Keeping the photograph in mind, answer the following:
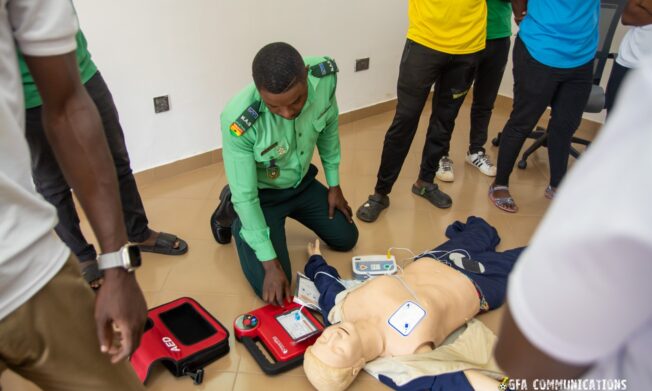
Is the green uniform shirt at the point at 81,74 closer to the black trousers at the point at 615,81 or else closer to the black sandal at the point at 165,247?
the black sandal at the point at 165,247

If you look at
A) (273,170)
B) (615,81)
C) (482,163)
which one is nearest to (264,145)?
(273,170)

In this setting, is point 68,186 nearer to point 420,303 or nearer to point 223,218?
point 223,218

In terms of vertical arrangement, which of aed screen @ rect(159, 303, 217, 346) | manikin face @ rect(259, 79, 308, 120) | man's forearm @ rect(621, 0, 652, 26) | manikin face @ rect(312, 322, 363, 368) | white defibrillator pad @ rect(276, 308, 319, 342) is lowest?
aed screen @ rect(159, 303, 217, 346)

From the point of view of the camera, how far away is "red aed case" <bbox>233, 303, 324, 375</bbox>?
1527mm

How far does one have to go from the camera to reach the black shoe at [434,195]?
246cm

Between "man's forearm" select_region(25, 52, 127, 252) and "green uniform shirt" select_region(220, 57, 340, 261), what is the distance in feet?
2.45

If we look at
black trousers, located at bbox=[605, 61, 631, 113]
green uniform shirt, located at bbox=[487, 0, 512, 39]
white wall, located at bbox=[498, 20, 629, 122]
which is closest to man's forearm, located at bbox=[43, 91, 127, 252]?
green uniform shirt, located at bbox=[487, 0, 512, 39]

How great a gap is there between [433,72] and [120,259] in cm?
169

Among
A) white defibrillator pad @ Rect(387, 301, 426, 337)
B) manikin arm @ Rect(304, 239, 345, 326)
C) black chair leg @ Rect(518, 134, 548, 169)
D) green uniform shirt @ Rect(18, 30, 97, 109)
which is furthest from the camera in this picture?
black chair leg @ Rect(518, 134, 548, 169)

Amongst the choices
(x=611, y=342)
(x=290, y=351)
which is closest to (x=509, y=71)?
(x=290, y=351)

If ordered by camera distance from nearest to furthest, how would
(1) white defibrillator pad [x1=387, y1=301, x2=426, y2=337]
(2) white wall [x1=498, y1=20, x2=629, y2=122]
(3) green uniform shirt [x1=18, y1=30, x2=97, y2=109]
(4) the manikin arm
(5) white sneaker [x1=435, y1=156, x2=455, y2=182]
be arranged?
(3) green uniform shirt [x1=18, y1=30, x2=97, y2=109]
(1) white defibrillator pad [x1=387, y1=301, x2=426, y2=337]
(4) the manikin arm
(5) white sneaker [x1=435, y1=156, x2=455, y2=182]
(2) white wall [x1=498, y1=20, x2=629, y2=122]

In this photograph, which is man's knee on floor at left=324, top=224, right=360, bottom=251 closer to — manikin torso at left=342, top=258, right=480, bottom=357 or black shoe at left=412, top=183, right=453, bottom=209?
manikin torso at left=342, top=258, right=480, bottom=357

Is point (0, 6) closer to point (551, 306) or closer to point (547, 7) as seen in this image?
point (551, 306)

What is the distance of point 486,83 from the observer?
2.52 metres
